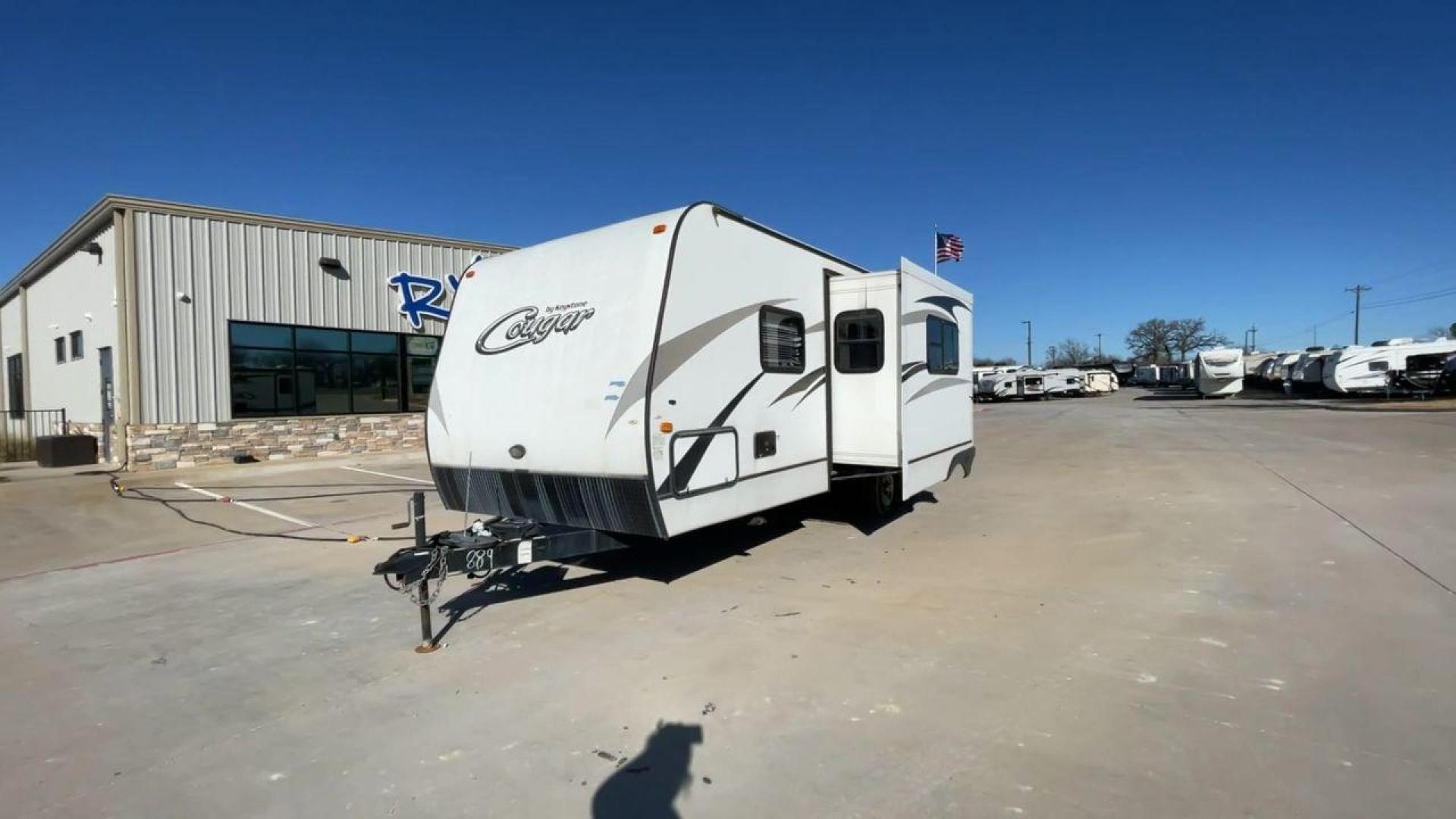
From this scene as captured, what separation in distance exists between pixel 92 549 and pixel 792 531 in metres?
7.46

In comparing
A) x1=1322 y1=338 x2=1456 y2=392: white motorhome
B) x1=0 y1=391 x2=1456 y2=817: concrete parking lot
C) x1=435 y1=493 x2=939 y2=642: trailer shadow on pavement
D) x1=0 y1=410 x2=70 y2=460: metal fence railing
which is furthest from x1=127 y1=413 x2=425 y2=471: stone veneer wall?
x1=1322 y1=338 x2=1456 y2=392: white motorhome

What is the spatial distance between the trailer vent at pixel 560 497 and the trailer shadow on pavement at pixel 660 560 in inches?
25.4

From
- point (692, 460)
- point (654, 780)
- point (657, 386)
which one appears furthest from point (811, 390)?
point (654, 780)

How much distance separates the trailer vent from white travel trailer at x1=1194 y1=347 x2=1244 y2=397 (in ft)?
150

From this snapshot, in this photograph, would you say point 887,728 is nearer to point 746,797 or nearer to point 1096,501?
point 746,797

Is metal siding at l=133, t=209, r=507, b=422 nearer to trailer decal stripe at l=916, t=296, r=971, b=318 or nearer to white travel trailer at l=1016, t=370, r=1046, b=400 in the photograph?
trailer decal stripe at l=916, t=296, r=971, b=318

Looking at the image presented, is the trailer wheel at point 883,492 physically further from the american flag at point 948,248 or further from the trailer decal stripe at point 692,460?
the american flag at point 948,248

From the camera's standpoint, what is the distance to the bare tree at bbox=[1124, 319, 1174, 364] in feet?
322

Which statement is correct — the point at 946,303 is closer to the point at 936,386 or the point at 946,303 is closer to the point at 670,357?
the point at 936,386

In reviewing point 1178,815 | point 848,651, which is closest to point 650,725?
point 848,651

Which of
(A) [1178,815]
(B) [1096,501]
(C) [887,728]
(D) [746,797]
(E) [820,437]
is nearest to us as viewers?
(A) [1178,815]

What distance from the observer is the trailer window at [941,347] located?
7871 mm

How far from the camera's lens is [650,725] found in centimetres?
360

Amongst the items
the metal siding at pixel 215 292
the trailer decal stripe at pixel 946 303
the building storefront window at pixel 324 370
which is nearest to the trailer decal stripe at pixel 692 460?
the trailer decal stripe at pixel 946 303
